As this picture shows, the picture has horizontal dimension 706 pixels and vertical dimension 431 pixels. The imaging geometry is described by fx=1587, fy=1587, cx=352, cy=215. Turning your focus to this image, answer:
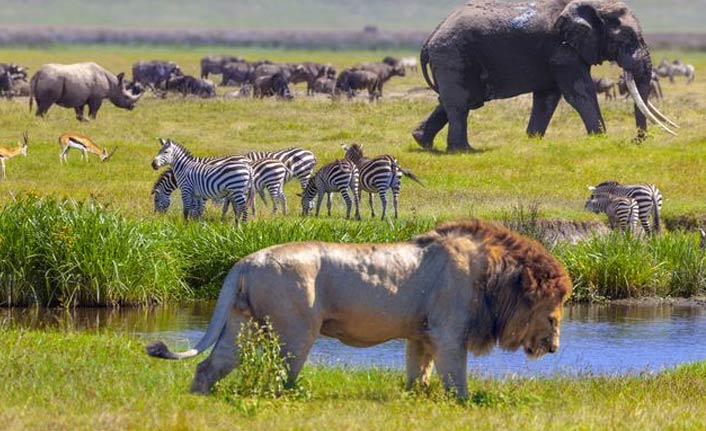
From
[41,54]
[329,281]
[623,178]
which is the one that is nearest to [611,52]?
[623,178]

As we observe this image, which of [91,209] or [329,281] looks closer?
[329,281]

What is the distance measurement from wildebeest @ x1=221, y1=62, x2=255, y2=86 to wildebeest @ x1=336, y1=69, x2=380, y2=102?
27.1ft

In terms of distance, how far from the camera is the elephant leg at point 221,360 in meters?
10.5

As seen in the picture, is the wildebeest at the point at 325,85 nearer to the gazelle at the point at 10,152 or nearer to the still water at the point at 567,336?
the gazelle at the point at 10,152

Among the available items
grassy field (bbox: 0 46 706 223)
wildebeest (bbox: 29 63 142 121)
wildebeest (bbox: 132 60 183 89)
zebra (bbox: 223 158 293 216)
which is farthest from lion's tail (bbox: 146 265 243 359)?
wildebeest (bbox: 132 60 183 89)

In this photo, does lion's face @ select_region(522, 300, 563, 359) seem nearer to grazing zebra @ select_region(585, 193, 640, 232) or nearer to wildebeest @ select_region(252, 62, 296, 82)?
grazing zebra @ select_region(585, 193, 640, 232)

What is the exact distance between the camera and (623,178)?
2711 cm

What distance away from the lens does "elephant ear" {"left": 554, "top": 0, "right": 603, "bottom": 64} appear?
107 feet

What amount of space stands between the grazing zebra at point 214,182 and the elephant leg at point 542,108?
495 inches

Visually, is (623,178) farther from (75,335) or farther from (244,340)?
(244,340)

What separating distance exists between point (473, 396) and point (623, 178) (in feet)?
55.1

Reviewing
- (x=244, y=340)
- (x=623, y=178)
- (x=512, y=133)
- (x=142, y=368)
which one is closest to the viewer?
(x=244, y=340)

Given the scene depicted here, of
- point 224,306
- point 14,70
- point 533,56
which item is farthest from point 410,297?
point 14,70

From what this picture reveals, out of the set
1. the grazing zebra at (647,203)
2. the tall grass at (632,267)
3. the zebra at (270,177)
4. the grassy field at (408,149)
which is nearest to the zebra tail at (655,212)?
the grazing zebra at (647,203)
